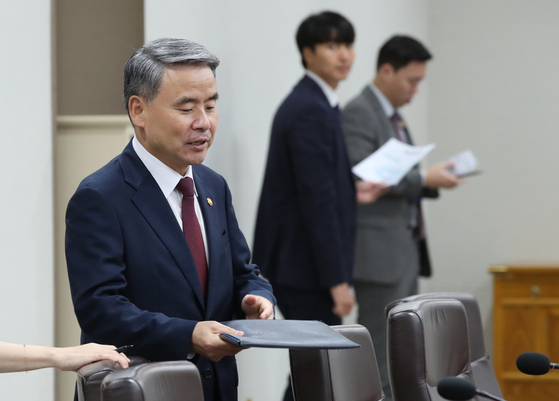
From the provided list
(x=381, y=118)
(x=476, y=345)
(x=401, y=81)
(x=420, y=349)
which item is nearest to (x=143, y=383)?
(x=420, y=349)

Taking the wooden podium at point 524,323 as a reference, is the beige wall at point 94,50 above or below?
above

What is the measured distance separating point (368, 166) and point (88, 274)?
2.04m

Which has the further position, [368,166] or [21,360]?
[368,166]

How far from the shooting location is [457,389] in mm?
1236

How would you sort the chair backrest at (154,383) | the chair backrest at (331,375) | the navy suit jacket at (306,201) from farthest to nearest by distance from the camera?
the navy suit jacket at (306,201) < the chair backrest at (331,375) < the chair backrest at (154,383)

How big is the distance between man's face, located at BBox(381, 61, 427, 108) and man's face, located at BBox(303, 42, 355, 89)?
71 centimetres

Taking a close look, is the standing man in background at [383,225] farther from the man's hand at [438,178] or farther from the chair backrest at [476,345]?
the chair backrest at [476,345]

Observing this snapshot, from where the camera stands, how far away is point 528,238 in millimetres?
4914

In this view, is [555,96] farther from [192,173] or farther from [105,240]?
[105,240]

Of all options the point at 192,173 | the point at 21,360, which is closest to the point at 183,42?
the point at 192,173

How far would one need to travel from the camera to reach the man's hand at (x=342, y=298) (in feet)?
9.41

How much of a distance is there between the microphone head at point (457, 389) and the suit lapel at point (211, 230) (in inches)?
21.2

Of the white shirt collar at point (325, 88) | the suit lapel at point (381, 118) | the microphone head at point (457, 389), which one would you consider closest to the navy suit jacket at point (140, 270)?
the microphone head at point (457, 389)

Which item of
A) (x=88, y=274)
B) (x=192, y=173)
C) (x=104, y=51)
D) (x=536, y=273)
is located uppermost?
(x=104, y=51)
